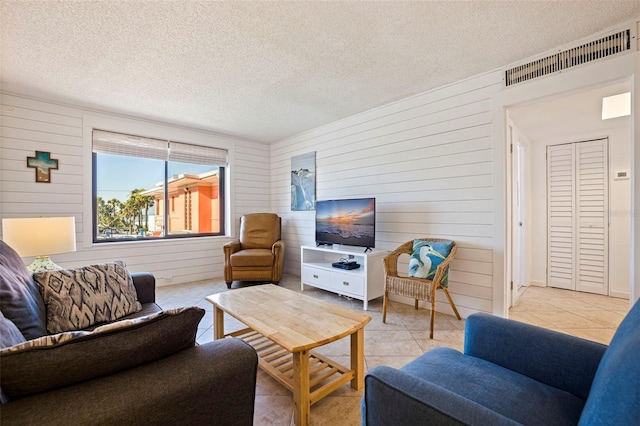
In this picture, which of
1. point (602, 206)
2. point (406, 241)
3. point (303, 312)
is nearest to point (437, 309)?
point (406, 241)

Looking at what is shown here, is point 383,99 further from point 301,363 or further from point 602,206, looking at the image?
point 602,206

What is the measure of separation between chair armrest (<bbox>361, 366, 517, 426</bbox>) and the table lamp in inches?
102

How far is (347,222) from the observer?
3.56 metres

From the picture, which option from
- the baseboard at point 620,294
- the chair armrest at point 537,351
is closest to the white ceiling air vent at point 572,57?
the chair armrest at point 537,351

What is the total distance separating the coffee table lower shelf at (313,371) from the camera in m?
1.55

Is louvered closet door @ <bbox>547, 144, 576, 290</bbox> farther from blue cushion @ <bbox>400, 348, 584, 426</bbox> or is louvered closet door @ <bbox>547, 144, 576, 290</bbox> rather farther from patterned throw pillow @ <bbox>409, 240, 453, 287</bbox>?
blue cushion @ <bbox>400, 348, 584, 426</bbox>

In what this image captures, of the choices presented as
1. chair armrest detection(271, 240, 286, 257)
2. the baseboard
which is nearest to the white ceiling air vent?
the baseboard

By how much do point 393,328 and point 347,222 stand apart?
1428 millimetres

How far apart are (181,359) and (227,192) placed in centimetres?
416

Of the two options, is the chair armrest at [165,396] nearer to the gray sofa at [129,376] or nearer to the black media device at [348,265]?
the gray sofa at [129,376]

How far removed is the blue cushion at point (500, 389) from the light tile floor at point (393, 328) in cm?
59

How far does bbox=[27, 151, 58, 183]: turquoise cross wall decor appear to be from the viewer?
3.17 m

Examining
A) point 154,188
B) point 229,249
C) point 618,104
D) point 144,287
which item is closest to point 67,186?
point 154,188

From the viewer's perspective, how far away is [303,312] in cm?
Result: 183
